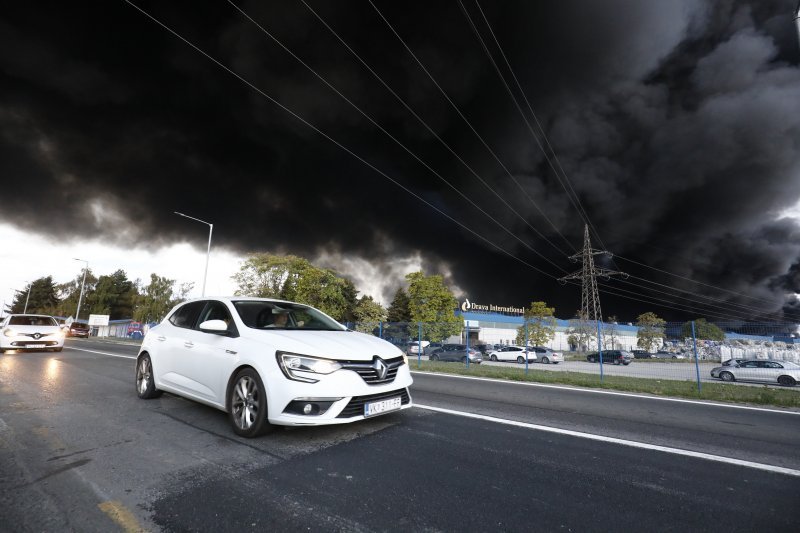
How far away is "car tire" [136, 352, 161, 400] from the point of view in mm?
5941

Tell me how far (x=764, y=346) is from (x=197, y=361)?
753 inches

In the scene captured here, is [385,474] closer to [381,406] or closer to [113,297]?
[381,406]

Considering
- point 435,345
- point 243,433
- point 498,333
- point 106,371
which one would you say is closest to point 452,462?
point 243,433

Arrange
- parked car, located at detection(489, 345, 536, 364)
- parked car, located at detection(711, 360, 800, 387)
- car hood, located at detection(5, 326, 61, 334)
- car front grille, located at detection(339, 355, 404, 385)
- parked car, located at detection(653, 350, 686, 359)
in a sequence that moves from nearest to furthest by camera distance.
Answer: car front grille, located at detection(339, 355, 404, 385) → parked car, located at detection(653, 350, 686, 359) → car hood, located at detection(5, 326, 61, 334) → parked car, located at detection(711, 360, 800, 387) → parked car, located at detection(489, 345, 536, 364)

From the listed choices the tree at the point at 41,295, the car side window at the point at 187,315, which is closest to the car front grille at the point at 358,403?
the car side window at the point at 187,315

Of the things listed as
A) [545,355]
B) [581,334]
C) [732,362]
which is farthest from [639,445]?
[581,334]

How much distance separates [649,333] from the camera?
24344mm

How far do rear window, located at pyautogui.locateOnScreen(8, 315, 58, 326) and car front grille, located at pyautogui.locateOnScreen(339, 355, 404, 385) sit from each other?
673 inches

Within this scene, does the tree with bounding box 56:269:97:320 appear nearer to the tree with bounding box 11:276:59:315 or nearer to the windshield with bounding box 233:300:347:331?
the tree with bounding box 11:276:59:315

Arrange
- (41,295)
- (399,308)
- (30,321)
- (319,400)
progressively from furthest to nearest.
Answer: (41,295), (399,308), (30,321), (319,400)

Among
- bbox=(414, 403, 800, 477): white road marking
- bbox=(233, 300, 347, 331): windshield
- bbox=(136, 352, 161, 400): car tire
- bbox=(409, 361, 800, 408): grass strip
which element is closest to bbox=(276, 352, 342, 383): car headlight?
bbox=(233, 300, 347, 331): windshield

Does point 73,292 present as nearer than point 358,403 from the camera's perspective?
No

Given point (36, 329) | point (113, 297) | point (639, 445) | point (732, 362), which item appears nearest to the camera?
point (639, 445)

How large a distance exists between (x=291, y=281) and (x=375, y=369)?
49.5 metres
